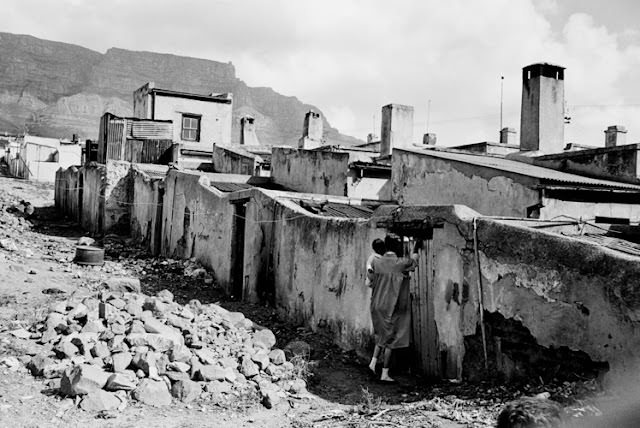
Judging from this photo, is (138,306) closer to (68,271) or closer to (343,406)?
(343,406)

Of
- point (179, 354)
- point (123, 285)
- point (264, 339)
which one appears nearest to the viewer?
point (179, 354)

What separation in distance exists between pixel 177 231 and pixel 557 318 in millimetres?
12931

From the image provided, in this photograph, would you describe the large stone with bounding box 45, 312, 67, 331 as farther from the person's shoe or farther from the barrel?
the barrel

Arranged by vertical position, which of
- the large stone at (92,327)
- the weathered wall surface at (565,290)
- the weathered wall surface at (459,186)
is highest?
the weathered wall surface at (459,186)

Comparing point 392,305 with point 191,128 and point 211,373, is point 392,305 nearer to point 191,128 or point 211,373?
point 211,373

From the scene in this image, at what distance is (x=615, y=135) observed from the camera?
23.9m

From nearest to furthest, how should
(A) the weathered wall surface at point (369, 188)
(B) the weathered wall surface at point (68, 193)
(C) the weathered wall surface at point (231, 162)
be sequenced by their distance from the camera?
(A) the weathered wall surface at point (369, 188) < (C) the weathered wall surface at point (231, 162) < (B) the weathered wall surface at point (68, 193)

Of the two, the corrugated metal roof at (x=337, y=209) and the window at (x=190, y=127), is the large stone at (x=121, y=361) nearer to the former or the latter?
the corrugated metal roof at (x=337, y=209)

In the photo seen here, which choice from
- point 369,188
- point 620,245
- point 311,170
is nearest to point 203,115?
point 311,170

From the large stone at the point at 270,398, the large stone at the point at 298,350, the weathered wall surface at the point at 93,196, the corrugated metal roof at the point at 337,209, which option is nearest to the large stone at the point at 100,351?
the large stone at the point at 270,398

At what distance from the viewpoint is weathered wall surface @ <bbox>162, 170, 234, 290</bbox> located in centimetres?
1345

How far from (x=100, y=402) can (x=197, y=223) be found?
31.2 ft

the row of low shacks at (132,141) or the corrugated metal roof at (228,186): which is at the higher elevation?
the row of low shacks at (132,141)

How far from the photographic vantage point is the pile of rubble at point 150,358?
6285 millimetres
